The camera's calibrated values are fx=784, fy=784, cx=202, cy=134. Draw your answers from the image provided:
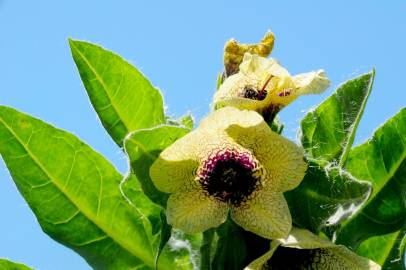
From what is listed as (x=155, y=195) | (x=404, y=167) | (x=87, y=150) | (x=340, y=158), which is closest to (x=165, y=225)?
(x=155, y=195)

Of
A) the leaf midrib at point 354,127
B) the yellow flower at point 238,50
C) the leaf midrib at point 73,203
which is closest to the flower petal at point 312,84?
the leaf midrib at point 354,127

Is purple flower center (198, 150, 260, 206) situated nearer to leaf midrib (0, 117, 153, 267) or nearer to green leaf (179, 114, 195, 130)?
green leaf (179, 114, 195, 130)

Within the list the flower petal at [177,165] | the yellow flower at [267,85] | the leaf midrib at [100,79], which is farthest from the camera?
the leaf midrib at [100,79]

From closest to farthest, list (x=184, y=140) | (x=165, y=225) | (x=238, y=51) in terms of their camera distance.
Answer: (x=184, y=140), (x=165, y=225), (x=238, y=51)

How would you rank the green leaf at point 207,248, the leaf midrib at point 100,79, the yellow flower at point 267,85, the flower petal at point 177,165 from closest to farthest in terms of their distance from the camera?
1. the flower petal at point 177,165
2. the green leaf at point 207,248
3. the yellow flower at point 267,85
4. the leaf midrib at point 100,79

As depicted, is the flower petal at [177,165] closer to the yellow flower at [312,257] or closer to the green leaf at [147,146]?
the green leaf at [147,146]

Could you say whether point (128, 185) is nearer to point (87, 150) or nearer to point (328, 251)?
point (87, 150)
